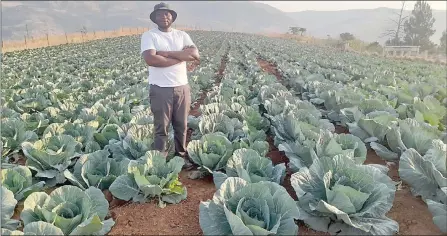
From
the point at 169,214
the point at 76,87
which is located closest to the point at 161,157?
the point at 169,214

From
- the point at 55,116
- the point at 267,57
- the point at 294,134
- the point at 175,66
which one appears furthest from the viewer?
the point at 267,57

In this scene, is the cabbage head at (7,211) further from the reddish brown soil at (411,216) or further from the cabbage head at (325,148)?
the reddish brown soil at (411,216)

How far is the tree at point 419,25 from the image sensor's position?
168ft

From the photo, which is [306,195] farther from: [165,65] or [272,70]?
[272,70]

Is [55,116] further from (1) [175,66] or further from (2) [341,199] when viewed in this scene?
(2) [341,199]

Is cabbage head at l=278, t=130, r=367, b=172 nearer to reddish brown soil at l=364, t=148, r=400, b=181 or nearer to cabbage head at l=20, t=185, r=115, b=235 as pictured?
reddish brown soil at l=364, t=148, r=400, b=181

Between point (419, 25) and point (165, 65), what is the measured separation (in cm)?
5759

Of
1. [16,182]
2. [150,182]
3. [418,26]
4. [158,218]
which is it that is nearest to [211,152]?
[150,182]

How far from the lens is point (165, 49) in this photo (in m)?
4.39

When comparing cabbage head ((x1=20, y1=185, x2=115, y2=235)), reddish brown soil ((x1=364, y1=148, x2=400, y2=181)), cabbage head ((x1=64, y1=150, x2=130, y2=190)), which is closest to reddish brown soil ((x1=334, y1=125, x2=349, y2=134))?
reddish brown soil ((x1=364, y1=148, x2=400, y2=181))

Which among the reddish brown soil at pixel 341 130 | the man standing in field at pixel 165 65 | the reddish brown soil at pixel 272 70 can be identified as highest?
the man standing in field at pixel 165 65

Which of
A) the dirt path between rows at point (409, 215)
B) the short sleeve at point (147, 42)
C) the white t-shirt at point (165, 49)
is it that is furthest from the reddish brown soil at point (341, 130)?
the short sleeve at point (147, 42)

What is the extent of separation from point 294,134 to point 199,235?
6.78ft

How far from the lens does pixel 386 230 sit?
9.46ft
